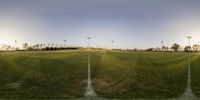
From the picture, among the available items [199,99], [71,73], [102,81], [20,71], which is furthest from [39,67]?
[199,99]

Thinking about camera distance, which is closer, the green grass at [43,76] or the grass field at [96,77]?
the green grass at [43,76]

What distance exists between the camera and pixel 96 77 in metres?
77.2

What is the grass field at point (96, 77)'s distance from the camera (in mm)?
64125

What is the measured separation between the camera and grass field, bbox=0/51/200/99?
64.1 m

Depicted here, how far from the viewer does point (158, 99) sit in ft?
194

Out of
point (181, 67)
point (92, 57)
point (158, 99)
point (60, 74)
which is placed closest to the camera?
point (158, 99)

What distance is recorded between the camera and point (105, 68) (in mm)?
89375

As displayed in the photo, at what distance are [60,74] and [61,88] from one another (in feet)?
52.6

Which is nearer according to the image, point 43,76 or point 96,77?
point 96,77

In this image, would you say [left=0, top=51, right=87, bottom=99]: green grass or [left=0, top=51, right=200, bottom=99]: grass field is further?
[left=0, top=51, right=200, bottom=99]: grass field

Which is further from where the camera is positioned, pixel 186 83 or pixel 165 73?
pixel 165 73

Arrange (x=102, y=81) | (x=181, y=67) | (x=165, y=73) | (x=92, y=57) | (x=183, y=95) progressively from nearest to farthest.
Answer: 1. (x=183, y=95)
2. (x=102, y=81)
3. (x=165, y=73)
4. (x=181, y=67)
5. (x=92, y=57)

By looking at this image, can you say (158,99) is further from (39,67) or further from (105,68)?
(39,67)

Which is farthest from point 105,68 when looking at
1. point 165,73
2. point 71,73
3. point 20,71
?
point 20,71
